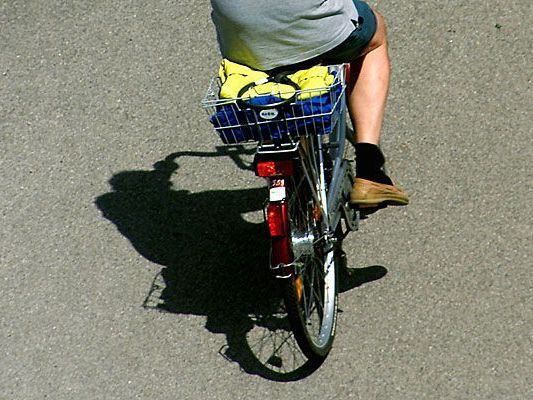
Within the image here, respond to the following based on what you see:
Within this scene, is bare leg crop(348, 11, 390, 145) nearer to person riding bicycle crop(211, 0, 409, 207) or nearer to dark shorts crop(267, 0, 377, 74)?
person riding bicycle crop(211, 0, 409, 207)

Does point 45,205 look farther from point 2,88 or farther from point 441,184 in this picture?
point 441,184

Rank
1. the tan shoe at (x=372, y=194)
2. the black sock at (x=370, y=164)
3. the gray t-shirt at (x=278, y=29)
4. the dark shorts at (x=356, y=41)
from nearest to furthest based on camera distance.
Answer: the gray t-shirt at (x=278, y=29), the dark shorts at (x=356, y=41), the tan shoe at (x=372, y=194), the black sock at (x=370, y=164)

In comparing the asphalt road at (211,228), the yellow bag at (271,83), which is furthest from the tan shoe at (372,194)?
the yellow bag at (271,83)

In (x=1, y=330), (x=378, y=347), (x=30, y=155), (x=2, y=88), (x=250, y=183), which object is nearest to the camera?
(x=378, y=347)

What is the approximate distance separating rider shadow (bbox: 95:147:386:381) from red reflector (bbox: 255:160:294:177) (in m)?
1.00

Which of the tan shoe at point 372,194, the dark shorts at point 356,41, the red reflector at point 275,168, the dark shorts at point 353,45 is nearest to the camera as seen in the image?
the red reflector at point 275,168

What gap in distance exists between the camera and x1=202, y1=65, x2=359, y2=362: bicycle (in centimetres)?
438

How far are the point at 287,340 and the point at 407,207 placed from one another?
0.98 metres

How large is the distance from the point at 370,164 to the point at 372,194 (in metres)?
0.18

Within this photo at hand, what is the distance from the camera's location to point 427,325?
16.8 ft

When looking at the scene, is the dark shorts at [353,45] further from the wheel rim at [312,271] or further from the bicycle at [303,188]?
the wheel rim at [312,271]

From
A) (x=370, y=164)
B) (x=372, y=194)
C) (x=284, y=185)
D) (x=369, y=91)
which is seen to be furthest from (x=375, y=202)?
(x=284, y=185)

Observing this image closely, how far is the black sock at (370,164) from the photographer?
202 inches

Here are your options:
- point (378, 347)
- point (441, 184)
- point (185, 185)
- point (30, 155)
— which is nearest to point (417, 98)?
point (441, 184)
